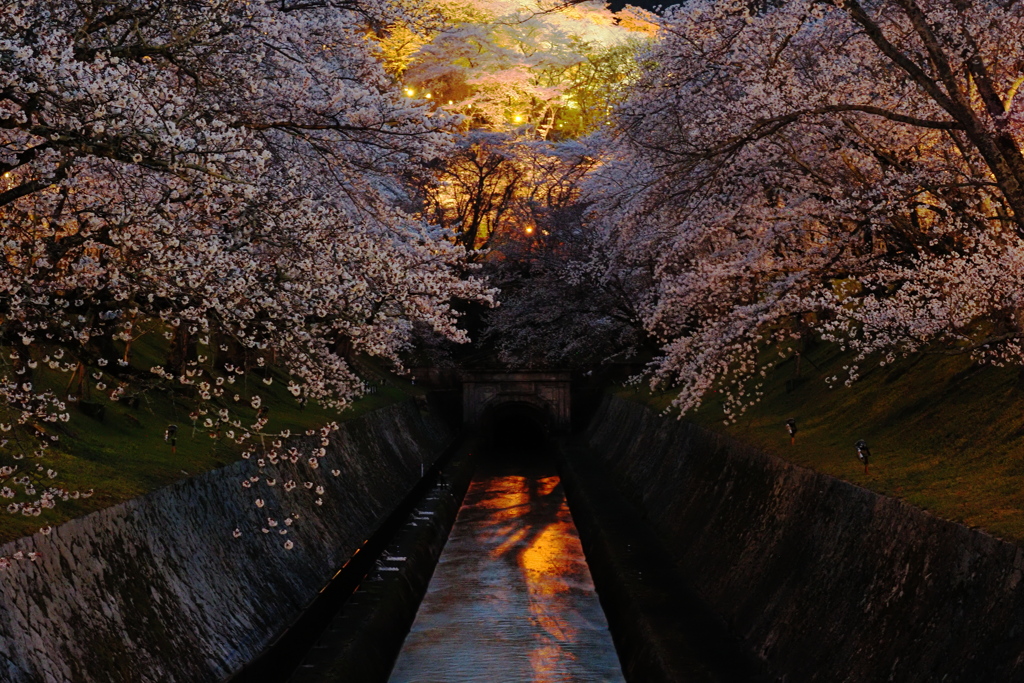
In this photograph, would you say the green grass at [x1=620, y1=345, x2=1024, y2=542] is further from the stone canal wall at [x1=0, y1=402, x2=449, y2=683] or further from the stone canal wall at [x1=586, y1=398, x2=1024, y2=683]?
the stone canal wall at [x1=0, y1=402, x2=449, y2=683]

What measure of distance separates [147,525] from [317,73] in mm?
8206

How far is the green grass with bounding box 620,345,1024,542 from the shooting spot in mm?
12445

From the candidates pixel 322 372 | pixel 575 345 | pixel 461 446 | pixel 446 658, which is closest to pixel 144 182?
pixel 322 372

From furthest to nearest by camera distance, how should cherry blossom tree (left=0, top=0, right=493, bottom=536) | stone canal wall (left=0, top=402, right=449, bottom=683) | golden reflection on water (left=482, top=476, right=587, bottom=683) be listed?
golden reflection on water (left=482, top=476, right=587, bottom=683), cherry blossom tree (left=0, top=0, right=493, bottom=536), stone canal wall (left=0, top=402, right=449, bottom=683)

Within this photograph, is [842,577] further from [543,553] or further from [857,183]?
[543,553]

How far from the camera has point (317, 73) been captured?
18.0 meters

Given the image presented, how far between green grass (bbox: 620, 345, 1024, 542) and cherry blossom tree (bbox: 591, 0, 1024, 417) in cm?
→ 83

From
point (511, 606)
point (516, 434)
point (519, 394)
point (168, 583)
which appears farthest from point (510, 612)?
point (516, 434)

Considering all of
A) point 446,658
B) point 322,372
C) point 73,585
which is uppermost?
point 322,372

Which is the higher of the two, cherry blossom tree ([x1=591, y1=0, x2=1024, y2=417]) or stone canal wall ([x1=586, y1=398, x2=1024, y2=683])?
cherry blossom tree ([x1=591, y1=0, x2=1024, y2=417])

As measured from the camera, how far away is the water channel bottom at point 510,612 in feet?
65.3

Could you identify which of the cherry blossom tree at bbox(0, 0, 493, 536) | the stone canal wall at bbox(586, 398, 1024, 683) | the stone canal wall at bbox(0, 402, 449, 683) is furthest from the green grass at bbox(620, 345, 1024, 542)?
the stone canal wall at bbox(0, 402, 449, 683)

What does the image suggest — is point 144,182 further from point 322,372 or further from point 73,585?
point 73,585

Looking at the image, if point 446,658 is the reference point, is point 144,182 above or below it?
above
